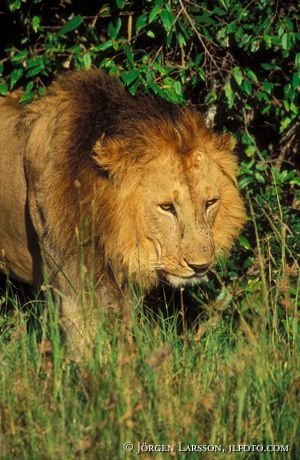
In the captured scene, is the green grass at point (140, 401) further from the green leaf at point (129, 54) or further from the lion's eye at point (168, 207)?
the green leaf at point (129, 54)

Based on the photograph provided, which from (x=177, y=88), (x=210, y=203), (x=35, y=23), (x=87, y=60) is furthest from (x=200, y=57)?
(x=210, y=203)

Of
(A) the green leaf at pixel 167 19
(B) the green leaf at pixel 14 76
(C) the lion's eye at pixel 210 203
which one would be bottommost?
(C) the lion's eye at pixel 210 203

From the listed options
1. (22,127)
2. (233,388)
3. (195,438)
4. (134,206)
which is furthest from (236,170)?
(195,438)

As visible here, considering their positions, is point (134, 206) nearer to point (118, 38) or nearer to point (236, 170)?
point (236, 170)

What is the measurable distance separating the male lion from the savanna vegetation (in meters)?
0.22

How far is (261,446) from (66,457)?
73 centimetres

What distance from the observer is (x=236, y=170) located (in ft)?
18.3

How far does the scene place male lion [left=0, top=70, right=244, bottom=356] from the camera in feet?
16.6

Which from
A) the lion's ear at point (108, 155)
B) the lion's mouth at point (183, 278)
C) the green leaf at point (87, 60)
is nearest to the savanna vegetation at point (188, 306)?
the green leaf at point (87, 60)

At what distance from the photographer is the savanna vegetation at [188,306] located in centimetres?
372

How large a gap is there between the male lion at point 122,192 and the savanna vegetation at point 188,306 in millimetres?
216

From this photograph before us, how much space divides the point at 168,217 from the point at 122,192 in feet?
0.84

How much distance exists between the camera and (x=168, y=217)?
507 centimetres

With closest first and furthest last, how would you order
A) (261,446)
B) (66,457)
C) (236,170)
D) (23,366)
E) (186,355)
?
(66,457) < (261,446) < (23,366) < (186,355) < (236,170)
